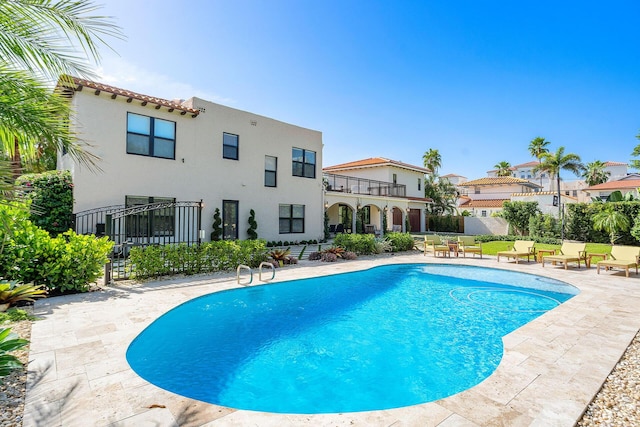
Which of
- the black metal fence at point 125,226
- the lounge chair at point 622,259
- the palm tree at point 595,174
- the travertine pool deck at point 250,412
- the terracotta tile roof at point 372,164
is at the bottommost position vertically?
the travertine pool deck at point 250,412

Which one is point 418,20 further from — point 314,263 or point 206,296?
point 206,296

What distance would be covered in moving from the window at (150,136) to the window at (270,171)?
513cm

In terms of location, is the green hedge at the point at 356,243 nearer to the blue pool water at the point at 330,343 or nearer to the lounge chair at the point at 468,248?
the lounge chair at the point at 468,248

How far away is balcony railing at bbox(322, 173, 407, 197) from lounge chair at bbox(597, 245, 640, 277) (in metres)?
16.2

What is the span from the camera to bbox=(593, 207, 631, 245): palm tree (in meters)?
19.8

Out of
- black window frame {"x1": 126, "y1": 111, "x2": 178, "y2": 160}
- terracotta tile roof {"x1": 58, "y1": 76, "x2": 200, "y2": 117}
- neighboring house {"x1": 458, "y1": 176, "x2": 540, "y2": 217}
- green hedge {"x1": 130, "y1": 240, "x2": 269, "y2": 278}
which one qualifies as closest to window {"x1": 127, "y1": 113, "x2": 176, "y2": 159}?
black window frame {"x1": 126, "y1": 111, "x2": 178, "y2": 160}

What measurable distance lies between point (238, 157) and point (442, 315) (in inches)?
515

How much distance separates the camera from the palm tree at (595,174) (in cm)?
5097

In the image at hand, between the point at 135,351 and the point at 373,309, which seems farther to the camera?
the point at 373,309

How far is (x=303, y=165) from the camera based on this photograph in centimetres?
2044

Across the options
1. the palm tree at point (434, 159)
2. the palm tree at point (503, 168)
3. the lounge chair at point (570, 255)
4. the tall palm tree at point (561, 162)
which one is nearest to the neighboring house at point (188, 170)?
the lounge chair at point (570, 255)

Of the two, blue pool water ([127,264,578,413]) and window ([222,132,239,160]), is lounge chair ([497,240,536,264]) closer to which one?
blue pool water ([127,264,578,413])

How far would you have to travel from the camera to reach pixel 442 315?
305 inches

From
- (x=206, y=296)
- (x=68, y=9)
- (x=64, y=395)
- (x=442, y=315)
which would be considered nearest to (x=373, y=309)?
(x=442, y=315)
